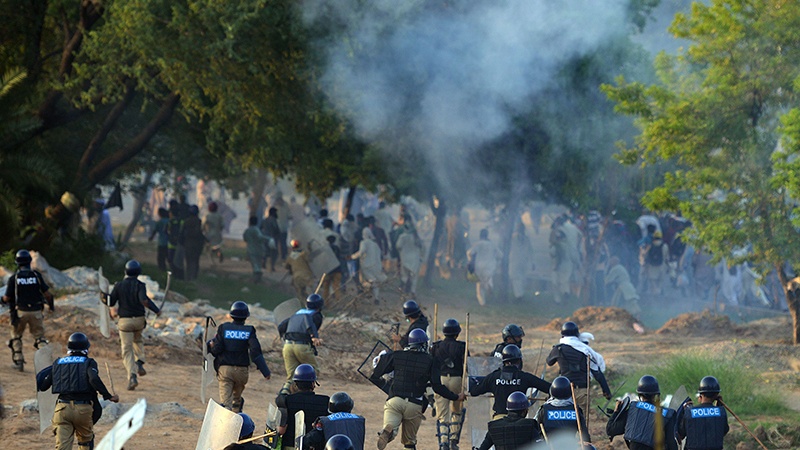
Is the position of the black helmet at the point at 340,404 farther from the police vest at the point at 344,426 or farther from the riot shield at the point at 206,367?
the riot shield at the point at 206,367

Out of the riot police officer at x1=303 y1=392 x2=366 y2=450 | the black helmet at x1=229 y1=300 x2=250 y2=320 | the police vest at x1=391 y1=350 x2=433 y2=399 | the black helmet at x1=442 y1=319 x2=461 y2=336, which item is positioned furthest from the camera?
the black helmet at x1=229 y1=300 x2=250 y2=320

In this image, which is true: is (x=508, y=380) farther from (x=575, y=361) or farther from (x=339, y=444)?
(x=339, y=444)

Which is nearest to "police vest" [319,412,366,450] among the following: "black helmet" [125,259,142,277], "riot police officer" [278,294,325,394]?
"riot police officer" [278,294,325,394]

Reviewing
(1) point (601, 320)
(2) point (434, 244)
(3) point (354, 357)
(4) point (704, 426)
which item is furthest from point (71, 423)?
(2) point (434, 244)

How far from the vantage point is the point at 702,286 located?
27500 mm

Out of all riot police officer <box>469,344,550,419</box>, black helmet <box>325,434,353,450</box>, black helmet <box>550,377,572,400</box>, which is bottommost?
black helmet <box>325,434,353,450</box>

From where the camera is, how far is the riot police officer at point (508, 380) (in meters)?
10.0

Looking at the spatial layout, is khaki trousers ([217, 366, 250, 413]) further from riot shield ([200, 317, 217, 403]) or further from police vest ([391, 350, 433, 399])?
police vest ([391, 350, 433, 399])

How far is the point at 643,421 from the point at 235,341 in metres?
4.38

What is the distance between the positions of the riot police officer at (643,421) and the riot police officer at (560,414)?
528mm

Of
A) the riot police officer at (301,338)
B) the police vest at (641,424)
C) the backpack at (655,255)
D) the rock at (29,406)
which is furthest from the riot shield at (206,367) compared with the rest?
the backpack at (655,255)

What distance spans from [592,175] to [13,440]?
49.7 ft

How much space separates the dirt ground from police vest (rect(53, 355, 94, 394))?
1061 millimetres

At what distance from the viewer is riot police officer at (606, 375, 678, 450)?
909 cm
